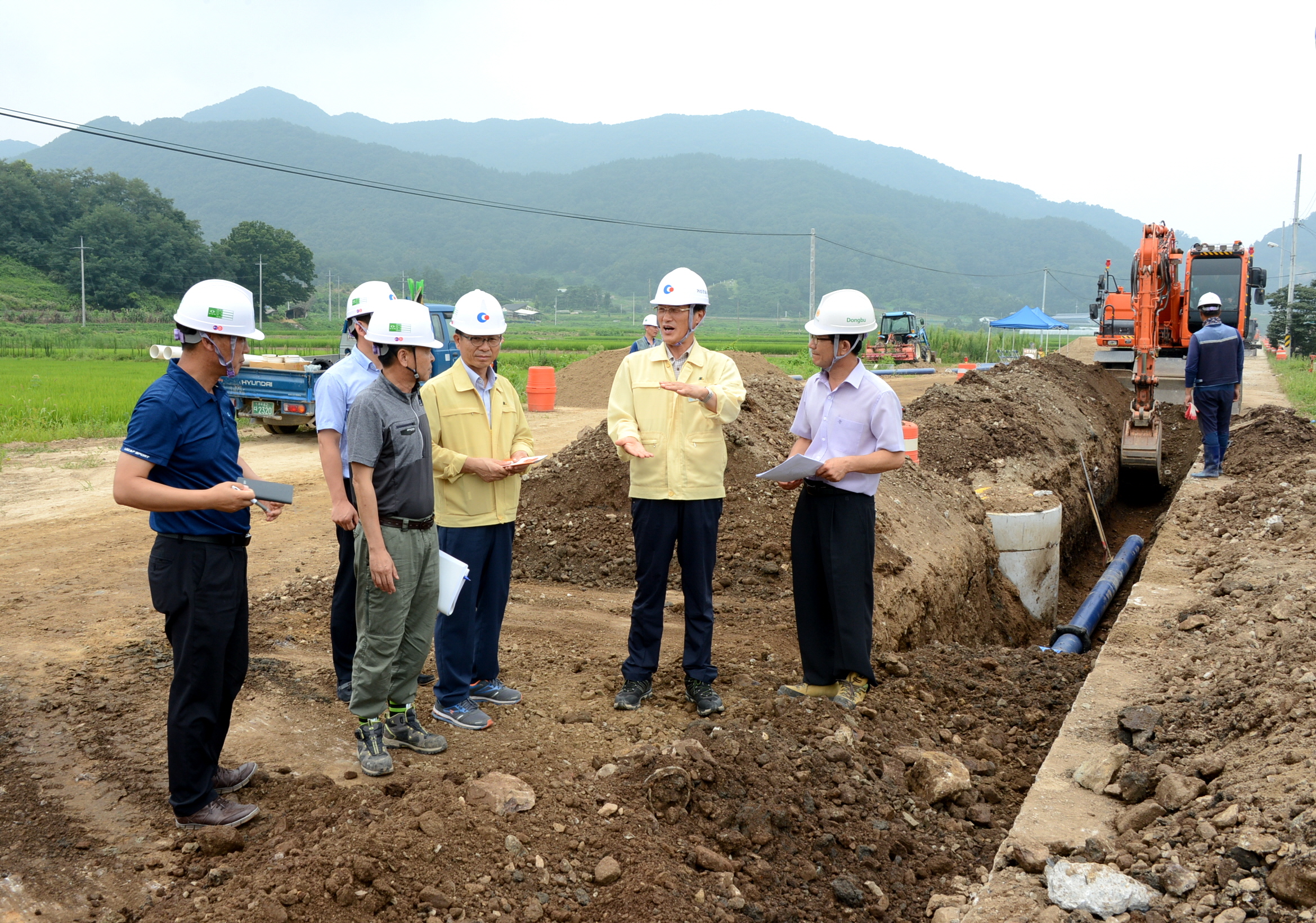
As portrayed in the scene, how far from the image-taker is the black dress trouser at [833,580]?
4.55 m

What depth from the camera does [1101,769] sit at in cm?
405

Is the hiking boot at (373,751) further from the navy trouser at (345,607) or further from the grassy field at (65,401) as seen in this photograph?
the grassy field at (65,401)

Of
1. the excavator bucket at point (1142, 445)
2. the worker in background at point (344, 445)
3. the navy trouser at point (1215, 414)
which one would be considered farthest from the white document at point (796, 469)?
the excavator bucket at point (1142, 445)

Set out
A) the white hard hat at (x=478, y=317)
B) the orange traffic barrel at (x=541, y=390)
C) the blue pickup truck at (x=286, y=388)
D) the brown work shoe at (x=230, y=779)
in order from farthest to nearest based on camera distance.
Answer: the orange traffic barrel at (x=541, y=390) < the blue pickup truck at (x=286, y=388) < the white hard hat at (x=478, y=317) < the brown work shoe at (x=230, y=779)

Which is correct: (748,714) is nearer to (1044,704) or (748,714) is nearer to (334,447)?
(1044,704)

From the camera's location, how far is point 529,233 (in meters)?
194

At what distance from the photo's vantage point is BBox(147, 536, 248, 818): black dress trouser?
3.25 m

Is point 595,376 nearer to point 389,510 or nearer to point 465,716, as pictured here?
point 465,716

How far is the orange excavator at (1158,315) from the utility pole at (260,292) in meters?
48.8

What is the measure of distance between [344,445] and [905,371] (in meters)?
31.6

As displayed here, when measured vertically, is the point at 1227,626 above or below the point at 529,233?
below

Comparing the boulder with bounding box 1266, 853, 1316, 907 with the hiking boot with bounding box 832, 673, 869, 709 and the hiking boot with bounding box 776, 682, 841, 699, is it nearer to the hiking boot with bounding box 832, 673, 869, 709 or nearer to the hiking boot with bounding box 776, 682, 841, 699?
the hiking boot with bounding box 832, 673, 869, 709

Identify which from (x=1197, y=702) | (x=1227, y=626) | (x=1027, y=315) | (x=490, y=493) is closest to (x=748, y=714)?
(x=490, y=493)

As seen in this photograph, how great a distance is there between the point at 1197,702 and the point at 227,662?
171 inches
